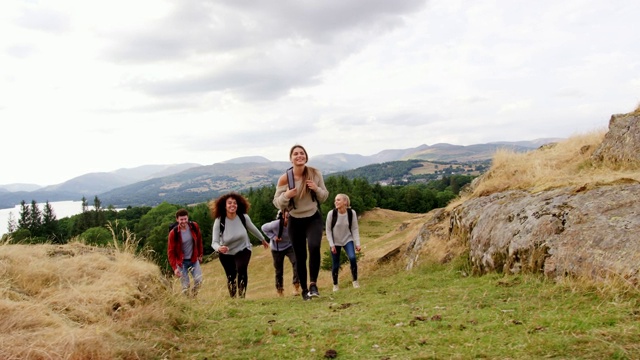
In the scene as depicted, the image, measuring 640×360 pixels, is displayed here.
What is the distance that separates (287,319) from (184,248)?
407 centimetres

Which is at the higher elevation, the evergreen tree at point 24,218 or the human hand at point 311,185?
the human hand at point 311,185

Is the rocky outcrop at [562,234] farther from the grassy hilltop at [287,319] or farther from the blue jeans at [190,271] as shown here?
the blue jeans at [190,271]

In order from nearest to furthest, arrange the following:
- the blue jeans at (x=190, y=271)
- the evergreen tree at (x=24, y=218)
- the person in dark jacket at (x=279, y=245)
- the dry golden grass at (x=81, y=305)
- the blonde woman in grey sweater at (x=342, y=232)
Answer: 1. the dry golden grass at (x=81, y=305)
2. the blue jeans at (x=190, y=271)
3. the blonde woman in grey sweater at (x=342, y=232)
4. the person in dark jacket at (x=279, y=245)
5. the evergreen tree at (x=24, y=218)

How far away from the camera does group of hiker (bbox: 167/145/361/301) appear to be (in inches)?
295

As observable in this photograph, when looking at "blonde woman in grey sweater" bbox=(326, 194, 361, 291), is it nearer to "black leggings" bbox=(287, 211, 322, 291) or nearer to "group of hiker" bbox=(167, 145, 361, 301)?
"group of hiker" bbox=(167, 145, 361, 301)

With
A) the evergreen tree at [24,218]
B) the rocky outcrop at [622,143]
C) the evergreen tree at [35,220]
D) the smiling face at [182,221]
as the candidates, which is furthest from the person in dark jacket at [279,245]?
the evergreen tree at [24,218]

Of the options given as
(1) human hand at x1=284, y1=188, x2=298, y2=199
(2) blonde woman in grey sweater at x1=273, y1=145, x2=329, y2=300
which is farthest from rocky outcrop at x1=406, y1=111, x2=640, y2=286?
(1) human hand at x1=284, y1=188, x2=298, y2=199

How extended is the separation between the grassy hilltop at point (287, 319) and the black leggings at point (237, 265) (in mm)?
1981

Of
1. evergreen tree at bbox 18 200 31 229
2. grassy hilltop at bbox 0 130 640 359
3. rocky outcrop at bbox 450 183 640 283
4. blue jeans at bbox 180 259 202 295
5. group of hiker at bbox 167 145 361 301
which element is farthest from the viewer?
evergreen tree at bbox 18 200 31 229

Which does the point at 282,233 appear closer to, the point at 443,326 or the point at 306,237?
the point at 306,237

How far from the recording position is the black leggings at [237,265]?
9.30m

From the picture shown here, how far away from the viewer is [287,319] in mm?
6000

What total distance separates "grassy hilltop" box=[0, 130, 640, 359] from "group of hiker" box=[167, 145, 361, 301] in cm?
121

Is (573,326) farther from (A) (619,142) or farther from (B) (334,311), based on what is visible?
(A) (619,142)
